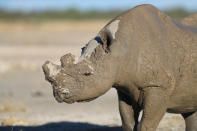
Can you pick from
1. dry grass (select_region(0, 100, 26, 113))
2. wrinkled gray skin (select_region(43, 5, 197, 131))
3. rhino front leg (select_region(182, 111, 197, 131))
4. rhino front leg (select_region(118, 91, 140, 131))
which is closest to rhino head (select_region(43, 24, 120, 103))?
wrinkled gray skin (select_region(43, 5, 197, 131))

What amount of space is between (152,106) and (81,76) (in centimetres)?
107

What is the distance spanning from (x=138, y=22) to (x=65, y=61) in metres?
1.18

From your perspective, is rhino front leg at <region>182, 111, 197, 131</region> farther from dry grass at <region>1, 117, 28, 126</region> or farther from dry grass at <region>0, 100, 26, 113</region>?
dry grass at <region>0, 100, 26, 113</region>

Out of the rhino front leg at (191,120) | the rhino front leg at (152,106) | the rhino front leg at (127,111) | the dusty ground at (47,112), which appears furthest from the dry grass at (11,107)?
the rhino front leg at (152,106)

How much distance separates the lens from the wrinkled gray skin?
700cm

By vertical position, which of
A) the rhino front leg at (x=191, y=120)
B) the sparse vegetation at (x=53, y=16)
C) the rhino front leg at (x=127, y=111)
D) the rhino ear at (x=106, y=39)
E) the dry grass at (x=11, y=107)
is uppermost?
the rhino ear at (x=106, y=39)

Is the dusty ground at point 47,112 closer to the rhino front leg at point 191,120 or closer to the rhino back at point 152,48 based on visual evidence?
the rhino back at point 152,48

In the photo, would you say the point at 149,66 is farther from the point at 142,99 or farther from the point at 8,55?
the point at 8,55

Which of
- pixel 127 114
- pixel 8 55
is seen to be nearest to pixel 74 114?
pixel 127 114

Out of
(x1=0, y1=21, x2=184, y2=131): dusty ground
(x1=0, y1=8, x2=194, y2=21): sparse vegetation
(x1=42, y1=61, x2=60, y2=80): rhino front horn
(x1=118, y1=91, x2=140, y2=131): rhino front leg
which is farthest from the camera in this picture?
(x1=0, y1=8, x2=194, y2=21): sparse vegetation

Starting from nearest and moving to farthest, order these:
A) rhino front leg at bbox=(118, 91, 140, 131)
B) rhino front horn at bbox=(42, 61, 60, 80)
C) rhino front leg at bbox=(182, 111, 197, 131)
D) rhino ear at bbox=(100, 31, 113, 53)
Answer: rhino front horn at bbox=(42, 61, 60, 80) < rhino ear at bbox=(100, 31, 113, 53) < rhino front leg at bbox=(118, 91, 140, 131) < rhino front leg at bbox=(182, 111, 197, 131)

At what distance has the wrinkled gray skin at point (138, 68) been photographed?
6996mm

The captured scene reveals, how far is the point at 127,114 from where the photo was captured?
26.2ft

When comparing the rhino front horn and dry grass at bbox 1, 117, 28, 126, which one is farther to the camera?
dry grass at bbox 1, 117, 28, 126
